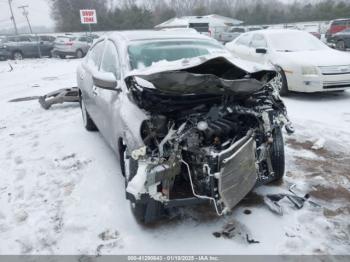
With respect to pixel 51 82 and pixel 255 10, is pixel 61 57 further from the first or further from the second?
pixel 255 10

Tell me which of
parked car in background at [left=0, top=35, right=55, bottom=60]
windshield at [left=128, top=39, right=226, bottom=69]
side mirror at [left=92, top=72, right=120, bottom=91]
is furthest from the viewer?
parked car in background at [left=0, top=35, right=55, bottom=60]

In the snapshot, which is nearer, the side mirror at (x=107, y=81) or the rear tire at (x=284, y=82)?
the side mirror at (x=107, y=81)

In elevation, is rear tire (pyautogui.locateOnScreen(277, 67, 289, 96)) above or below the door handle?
below

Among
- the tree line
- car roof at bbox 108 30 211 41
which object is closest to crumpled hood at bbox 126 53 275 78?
car roof at bbox 108 30 211 41

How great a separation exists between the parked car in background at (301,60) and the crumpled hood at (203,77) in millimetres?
3519

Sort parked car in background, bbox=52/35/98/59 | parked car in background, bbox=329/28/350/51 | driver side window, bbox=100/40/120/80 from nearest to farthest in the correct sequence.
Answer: driver side window, bbox=100/40/120/80, parked car in background, bbox=329/28/350/51, parked car in background, bbox=52/35/98/59

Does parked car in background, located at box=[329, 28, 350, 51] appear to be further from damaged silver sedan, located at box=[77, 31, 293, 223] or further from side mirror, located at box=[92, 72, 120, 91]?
side mirror, located at box=[92, 72, 120, 91]

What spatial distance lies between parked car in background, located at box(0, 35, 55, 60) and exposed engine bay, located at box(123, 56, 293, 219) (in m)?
22.8

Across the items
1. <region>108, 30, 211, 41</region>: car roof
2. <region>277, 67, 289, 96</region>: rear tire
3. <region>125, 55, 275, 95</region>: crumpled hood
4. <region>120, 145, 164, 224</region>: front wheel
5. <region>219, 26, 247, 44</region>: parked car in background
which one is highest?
<region>108, 30, 211, 41</region>: car roof

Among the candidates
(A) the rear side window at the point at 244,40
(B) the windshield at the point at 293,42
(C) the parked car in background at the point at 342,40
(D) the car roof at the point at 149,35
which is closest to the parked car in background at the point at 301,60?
(B) the windshield at the point at 293,42

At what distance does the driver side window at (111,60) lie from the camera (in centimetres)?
403

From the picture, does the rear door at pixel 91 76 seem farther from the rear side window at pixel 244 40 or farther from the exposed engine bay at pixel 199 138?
the rear side window at pixel 244 40

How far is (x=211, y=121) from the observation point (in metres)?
3.02

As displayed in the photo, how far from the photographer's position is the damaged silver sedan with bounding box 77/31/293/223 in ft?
9.29
